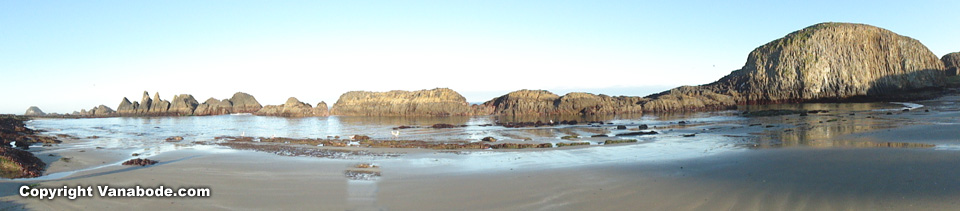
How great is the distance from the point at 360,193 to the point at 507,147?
9.28 m

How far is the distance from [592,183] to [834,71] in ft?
188

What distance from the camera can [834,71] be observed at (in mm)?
51188

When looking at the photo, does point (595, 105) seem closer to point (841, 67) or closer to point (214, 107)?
point (841, 67)

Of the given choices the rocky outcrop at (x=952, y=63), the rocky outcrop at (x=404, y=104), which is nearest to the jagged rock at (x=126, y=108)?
the rocky outcrop at (x=404, y=104)

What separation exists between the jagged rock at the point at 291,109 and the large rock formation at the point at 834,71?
49.1 meters

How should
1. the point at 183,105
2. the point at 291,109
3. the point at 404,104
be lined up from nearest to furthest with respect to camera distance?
1. the point at 404,104
2. the point at 291,109
3. the point at 183,105

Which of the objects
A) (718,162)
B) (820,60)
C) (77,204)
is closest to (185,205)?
(77,204)

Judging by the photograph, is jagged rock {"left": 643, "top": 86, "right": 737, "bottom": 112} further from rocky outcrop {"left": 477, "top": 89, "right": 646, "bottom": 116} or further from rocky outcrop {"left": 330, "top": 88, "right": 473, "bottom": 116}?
rocky outcrop {"left": 330, "top": 88, "right": 473, "bottom": 116}

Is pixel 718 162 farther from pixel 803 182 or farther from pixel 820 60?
pixel 820 60

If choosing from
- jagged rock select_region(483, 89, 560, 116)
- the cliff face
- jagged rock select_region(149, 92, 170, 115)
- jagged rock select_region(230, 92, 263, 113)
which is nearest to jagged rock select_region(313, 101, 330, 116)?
jagged rock select_region(230, 92, 263, 113)

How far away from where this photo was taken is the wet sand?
A: 6.68 m

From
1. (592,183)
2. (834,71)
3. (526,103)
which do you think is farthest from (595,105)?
(592,183)

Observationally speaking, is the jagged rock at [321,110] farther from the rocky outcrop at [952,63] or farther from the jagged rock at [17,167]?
the rocky outcrop at [952,63]

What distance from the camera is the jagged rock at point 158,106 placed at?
77375 millimetres
